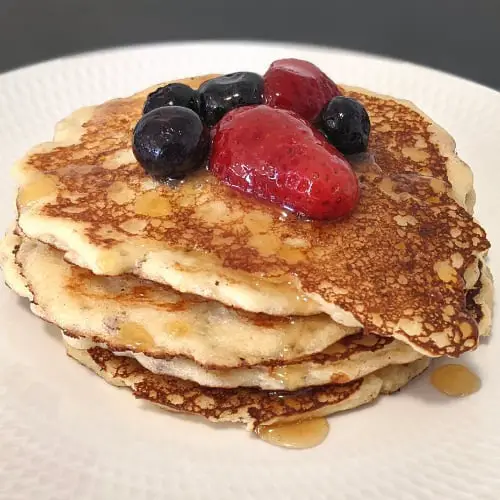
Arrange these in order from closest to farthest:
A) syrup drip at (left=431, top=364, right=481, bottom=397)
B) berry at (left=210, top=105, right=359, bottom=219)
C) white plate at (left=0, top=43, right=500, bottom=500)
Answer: white plate at (left=0, top=43, right=500, bottom=500) < berry at (left=210, top=105, right=359, bottom=219) < syrup drip at (left=431, top=364, right=481, bottom=397)

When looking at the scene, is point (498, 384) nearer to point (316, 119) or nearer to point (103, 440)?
point (316, 119)

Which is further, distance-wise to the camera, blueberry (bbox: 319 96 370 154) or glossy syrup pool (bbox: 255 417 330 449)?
blueberry (bbox: 319 96 370 154)

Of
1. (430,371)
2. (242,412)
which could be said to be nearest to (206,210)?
(242,412)

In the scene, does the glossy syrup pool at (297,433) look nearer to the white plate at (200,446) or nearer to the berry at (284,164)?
the white plate at (200,446)

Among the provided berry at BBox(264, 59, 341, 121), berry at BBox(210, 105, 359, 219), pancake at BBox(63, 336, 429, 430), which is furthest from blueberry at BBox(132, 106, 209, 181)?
pancake at BBox(63, 336, 429, 430)

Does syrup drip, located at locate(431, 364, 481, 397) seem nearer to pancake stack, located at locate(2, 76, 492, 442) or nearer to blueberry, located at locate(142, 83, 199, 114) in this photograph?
pancake stack, located at locate(2, 76, 492, 442)

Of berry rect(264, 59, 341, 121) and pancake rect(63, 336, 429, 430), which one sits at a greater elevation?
berry rect(264, 59, 341, 121)

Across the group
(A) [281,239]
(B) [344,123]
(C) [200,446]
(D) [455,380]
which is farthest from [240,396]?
(B) [344,123]
